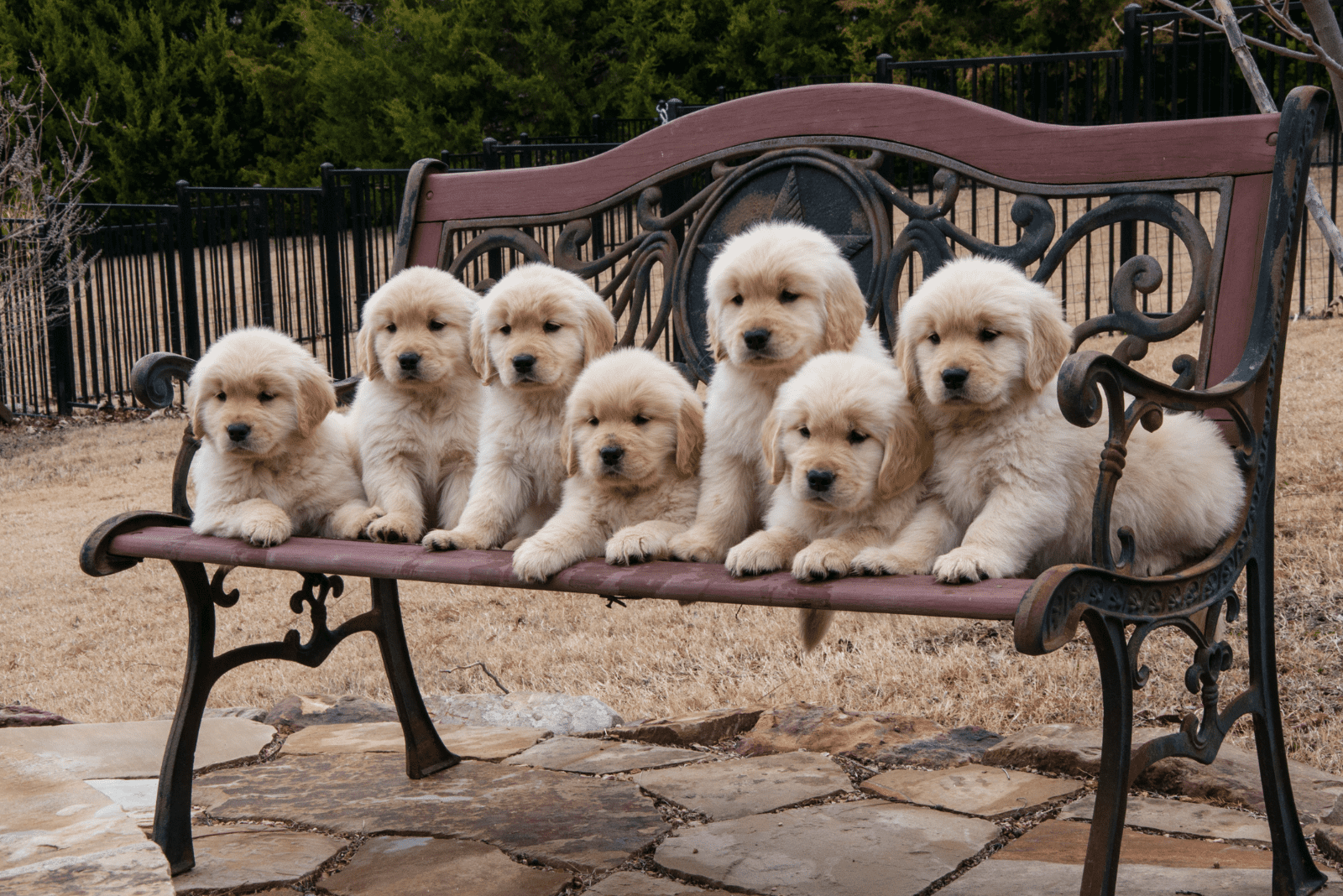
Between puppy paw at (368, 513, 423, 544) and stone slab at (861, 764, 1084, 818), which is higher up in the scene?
puppy paw at (368, 513, 423, 544)

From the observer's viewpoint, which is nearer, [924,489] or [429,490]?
[924,489]

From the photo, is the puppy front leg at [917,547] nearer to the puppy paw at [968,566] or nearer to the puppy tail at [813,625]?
the puppy paw at [968,566]

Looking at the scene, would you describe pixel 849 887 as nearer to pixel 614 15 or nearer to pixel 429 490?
pixel 429 490

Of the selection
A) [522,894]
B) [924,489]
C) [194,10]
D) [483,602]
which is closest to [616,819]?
[522,894]

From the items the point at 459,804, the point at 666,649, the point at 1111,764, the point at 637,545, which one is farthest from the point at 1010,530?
the point at 666,649

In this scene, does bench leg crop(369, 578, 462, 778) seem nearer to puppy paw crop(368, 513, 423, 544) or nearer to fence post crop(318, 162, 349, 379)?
puppy paw crop(368, 513, 423, 544)

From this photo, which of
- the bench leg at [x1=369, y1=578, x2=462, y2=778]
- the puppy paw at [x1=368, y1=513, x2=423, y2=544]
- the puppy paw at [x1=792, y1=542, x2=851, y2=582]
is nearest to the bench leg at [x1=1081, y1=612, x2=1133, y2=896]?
the puppy paw at [x1=792, y1=542, x2=851, y2=582]

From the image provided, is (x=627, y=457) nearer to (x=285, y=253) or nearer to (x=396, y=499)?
(x=396, y=499)

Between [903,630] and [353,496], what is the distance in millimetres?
2676

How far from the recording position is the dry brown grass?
4.72m

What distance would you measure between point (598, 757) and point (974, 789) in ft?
4.11

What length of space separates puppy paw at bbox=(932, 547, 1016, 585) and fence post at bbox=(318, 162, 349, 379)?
1008cm

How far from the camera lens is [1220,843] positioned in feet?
11.2

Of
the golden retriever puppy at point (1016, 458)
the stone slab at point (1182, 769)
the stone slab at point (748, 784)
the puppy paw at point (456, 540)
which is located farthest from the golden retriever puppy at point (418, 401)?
the stone slab at point (1182, 769)
